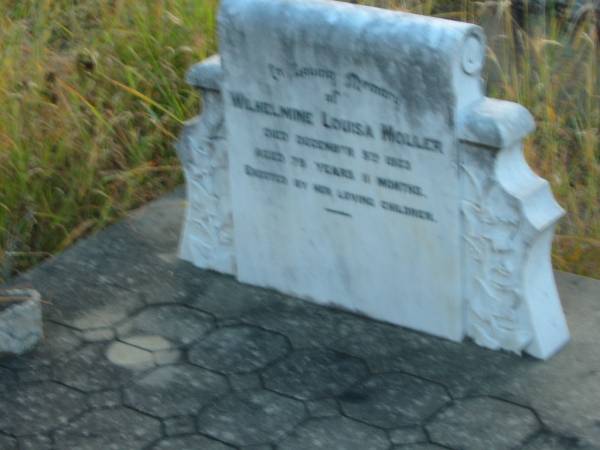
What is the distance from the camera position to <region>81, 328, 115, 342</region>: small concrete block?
460 centimetres

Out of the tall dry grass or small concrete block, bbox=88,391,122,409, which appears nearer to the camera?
small concrete block, bbox=88,391,122,409

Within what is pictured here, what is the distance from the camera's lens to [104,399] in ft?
14.0

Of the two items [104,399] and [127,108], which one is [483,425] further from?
[127,108]

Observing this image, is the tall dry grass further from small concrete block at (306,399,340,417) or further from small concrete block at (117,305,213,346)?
small concrete block at (306,399,340,417)

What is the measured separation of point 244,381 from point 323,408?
0.30 metres

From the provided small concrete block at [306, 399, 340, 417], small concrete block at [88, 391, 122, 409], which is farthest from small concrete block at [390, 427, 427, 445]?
small concrete block at [88, 391, 122, 409]

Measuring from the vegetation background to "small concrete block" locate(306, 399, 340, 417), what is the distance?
48.8 inches

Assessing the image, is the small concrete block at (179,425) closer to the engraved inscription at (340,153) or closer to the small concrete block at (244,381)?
the small concrete block at (244,381)

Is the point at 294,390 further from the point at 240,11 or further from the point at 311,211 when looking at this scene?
the point at 240,11

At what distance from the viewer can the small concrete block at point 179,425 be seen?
4062 millimetres

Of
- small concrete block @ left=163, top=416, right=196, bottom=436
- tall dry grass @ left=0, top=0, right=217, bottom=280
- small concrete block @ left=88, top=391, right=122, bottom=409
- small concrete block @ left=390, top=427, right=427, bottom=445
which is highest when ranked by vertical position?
tall dry grass @ left=0, top=0, right=217, bottom=280

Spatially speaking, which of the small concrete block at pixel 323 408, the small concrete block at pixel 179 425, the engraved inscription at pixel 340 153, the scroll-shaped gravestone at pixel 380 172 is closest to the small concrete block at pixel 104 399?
the small concrete block at pixel 179 425

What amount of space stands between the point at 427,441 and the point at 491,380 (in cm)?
38

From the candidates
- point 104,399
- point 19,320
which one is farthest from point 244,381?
point 19,320
